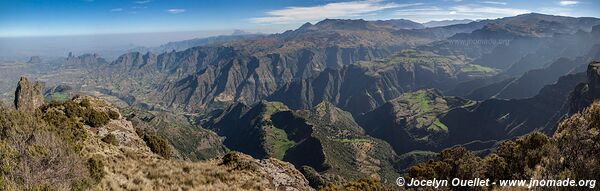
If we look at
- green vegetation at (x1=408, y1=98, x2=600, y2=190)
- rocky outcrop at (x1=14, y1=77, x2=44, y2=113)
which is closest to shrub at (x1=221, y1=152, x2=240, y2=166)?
green vegetation at (x1=408, y1=98, x2=600, y2=190)

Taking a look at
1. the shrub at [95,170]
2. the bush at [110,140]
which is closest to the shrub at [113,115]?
the bush at [110,140]

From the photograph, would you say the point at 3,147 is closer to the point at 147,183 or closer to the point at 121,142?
the point at 147,183

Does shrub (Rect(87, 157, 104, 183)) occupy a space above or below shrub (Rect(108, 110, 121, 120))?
above

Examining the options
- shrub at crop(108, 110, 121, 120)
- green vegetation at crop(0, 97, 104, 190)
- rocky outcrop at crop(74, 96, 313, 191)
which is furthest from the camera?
shrub at crop(108, 110, 121, 120)

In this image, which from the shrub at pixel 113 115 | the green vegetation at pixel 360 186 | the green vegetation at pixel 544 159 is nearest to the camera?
the green vegetation at pixel 544 159

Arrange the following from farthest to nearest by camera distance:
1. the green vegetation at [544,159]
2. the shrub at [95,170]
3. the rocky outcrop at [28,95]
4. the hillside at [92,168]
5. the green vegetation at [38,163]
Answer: the rocky outcrop at [28,95], the shrub at [95,170], the green vegetation at [544,159], the hillside at [92,168], the green vegetation at [38,163]

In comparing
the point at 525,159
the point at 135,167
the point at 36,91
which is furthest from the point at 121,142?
the point at 36,91

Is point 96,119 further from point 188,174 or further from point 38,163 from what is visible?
point 38,163

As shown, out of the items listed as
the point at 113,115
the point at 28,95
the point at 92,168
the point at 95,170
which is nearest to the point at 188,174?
the point at 95,170

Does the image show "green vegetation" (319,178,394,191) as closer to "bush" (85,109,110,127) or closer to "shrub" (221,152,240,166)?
"shrub" (221,152,240,166)

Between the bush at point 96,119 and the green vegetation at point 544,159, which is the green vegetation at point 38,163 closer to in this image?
the green vegetation at point 544,159

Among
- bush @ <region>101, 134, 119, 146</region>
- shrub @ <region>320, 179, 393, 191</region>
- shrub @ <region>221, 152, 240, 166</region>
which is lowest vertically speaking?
shrub @ <region>320, 179, 393, 191</region>
